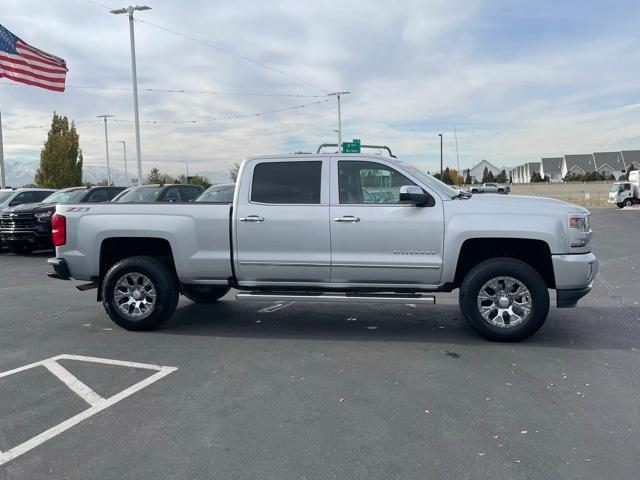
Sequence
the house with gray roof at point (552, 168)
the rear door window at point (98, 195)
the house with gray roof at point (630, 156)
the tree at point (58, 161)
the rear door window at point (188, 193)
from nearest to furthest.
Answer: the rear door window at point (188, 193), the rear door window at point (98, 195), the tree at point (58, 161), the house with gray roof at point (630, 156), the house with gray roof at point (552, 168)

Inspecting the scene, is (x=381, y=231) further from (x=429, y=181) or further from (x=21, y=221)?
(x=21, y=221)

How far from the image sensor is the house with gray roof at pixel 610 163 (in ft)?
315

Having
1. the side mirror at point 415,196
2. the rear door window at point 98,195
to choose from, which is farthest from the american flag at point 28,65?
the side mirror at point 415,196

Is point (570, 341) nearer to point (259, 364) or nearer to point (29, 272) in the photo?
point (259, 364)

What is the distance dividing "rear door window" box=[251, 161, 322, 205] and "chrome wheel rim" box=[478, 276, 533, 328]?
2108 millimetres

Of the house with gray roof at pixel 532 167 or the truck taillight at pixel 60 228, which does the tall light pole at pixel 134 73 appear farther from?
the house with gray roof at pixel 532 167

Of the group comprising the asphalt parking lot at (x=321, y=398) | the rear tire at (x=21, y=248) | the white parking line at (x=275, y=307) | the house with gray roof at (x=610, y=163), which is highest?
the house with gray roof at (x=610, y=163)

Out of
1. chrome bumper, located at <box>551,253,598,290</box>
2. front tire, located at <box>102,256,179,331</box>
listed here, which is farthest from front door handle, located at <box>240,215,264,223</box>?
chrome bumper, located at <box>551,253,598,290</box>

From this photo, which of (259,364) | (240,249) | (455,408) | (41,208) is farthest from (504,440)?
(41,208)

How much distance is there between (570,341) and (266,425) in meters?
3.69

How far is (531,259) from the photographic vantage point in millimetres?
6227

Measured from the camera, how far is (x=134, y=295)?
263 inches

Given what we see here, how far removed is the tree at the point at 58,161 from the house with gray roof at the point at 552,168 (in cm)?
8869

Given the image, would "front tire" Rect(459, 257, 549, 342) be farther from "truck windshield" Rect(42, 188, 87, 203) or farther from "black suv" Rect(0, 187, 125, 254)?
"truck windshield" Rect(42, 188, 87, 203)
